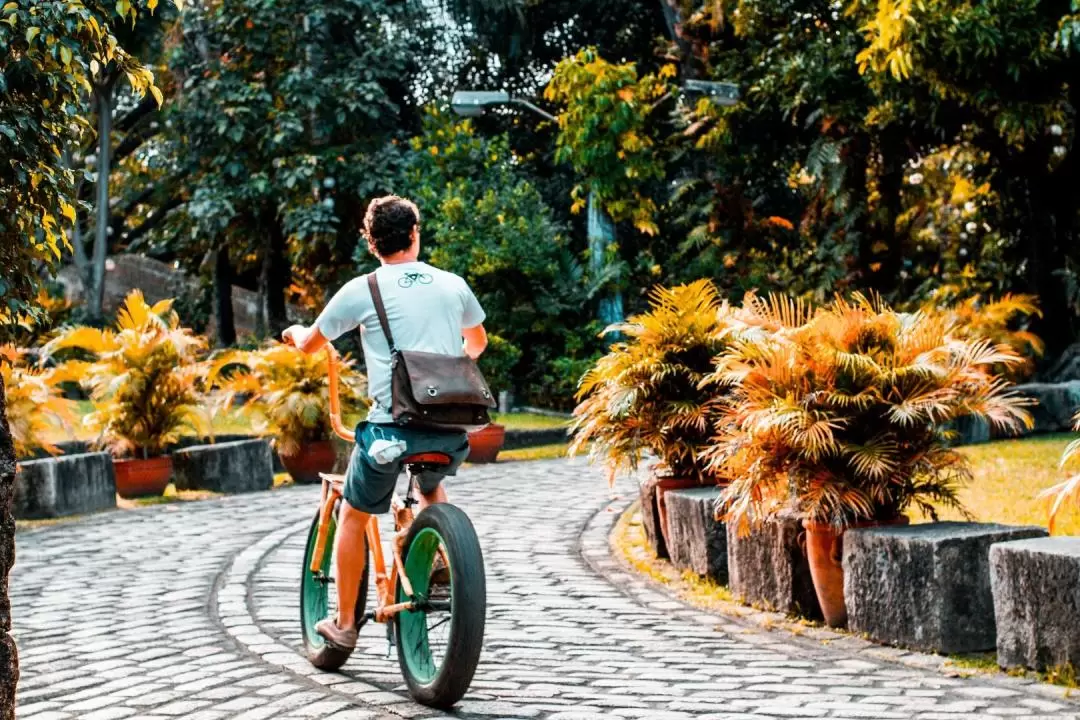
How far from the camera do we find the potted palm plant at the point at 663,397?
9.18m

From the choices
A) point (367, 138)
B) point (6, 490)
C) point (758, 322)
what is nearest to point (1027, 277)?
point (367, 138)

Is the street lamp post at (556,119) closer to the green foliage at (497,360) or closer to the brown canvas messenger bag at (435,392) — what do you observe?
the green foliage at (497,360)

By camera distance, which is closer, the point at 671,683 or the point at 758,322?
the point at 671,683

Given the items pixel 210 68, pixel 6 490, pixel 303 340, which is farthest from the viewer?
pixel 210 68

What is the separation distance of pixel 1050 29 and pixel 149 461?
1065 cm

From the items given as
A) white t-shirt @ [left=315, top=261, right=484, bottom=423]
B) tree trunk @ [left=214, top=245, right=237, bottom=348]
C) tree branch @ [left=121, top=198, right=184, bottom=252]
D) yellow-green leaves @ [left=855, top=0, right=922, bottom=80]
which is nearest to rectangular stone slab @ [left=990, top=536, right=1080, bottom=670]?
white t-shirt @ [left=315, top=261, right=484, bottom=423]

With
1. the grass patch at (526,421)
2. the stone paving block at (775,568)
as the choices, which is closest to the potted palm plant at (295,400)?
the grass patch at (526,421)

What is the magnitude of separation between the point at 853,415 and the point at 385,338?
2468mm

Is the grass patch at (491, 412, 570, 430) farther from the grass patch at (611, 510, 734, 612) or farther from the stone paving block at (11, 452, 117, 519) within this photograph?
the grass patch at (611, 510, 734, 612)

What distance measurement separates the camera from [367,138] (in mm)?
24188

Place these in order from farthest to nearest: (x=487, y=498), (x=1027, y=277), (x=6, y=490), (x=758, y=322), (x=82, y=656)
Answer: (x=1027, y=277) < (x=487, y=498) < (x=758, y=322) < (x=82, y=656) < (x=6, y=490)

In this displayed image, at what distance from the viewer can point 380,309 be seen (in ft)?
18.9

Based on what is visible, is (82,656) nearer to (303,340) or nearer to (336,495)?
(336,495)

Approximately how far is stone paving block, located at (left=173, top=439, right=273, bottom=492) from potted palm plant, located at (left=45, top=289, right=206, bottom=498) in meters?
0.17
